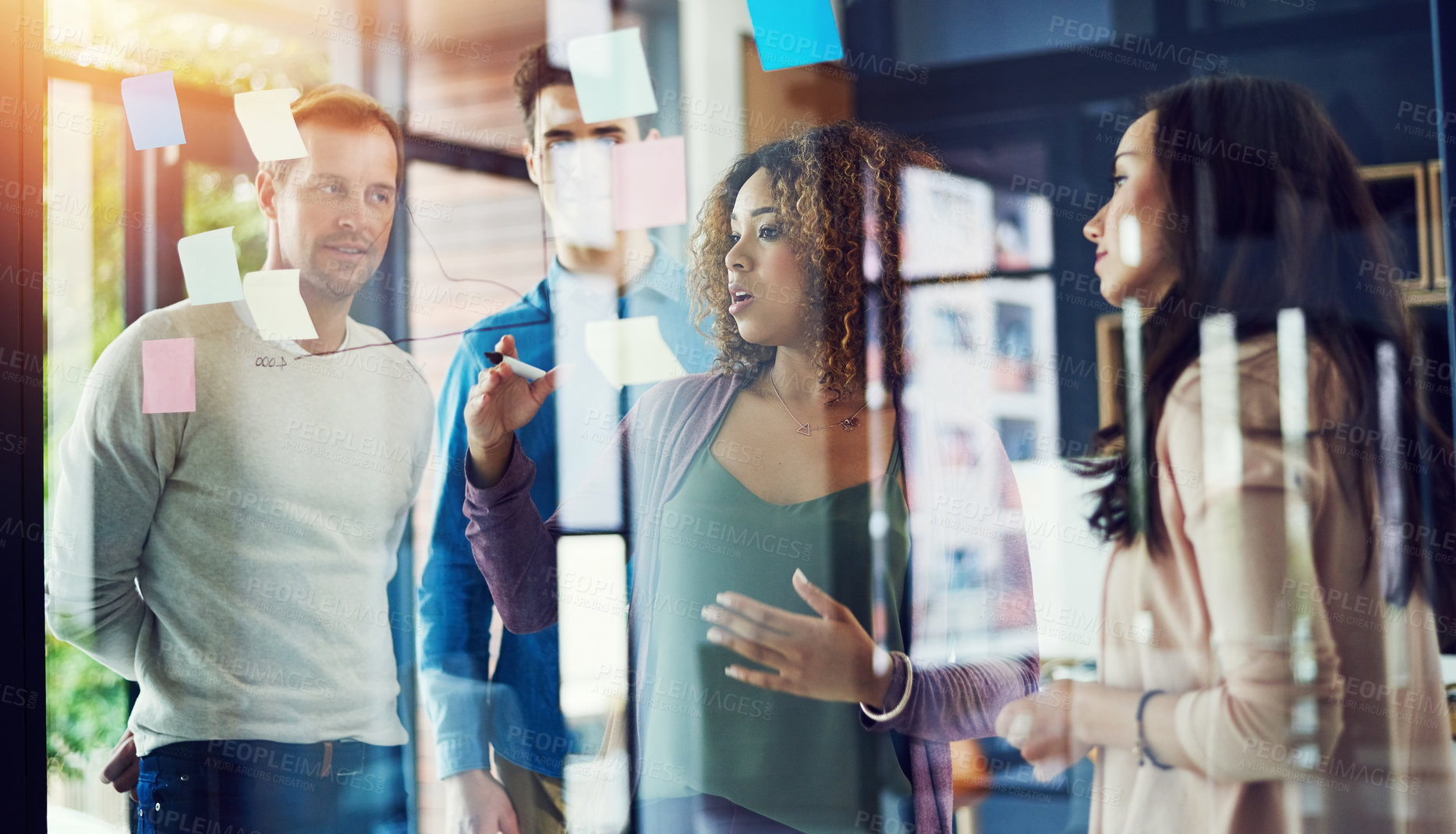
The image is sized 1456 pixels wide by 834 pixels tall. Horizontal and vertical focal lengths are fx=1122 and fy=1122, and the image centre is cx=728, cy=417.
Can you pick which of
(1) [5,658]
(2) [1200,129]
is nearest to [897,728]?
(2) [1200,129]

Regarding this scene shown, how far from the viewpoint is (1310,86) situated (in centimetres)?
149

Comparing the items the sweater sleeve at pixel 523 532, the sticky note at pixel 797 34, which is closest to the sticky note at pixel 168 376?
the sweater sleeve at pixel 523 532

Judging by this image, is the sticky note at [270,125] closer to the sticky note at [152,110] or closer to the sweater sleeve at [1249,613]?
the sticky note at [152,110]

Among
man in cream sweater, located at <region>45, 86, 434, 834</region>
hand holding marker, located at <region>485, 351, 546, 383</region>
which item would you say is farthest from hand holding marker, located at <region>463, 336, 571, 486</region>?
man in cream sweater, located at <region>45, 86, 434, 834</region>

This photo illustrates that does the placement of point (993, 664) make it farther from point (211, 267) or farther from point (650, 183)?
point (211, 267)

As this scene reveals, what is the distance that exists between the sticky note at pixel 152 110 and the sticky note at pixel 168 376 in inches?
16.0

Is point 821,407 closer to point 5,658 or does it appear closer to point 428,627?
point 428,627

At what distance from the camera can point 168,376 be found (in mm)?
2184

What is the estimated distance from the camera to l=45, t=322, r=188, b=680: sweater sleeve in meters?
2.20

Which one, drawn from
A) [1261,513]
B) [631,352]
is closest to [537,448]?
[631,352]

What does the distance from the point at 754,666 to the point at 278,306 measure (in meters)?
1.14

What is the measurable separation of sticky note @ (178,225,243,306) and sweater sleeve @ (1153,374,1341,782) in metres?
1.72

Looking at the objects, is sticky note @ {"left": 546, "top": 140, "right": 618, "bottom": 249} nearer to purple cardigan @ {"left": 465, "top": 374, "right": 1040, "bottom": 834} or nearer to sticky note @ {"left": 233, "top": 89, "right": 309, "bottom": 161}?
purple cardigan @ {"left": 465, "top": 374, "right": 1040, "bottom": 834}

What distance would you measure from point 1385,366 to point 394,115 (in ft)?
5.45
